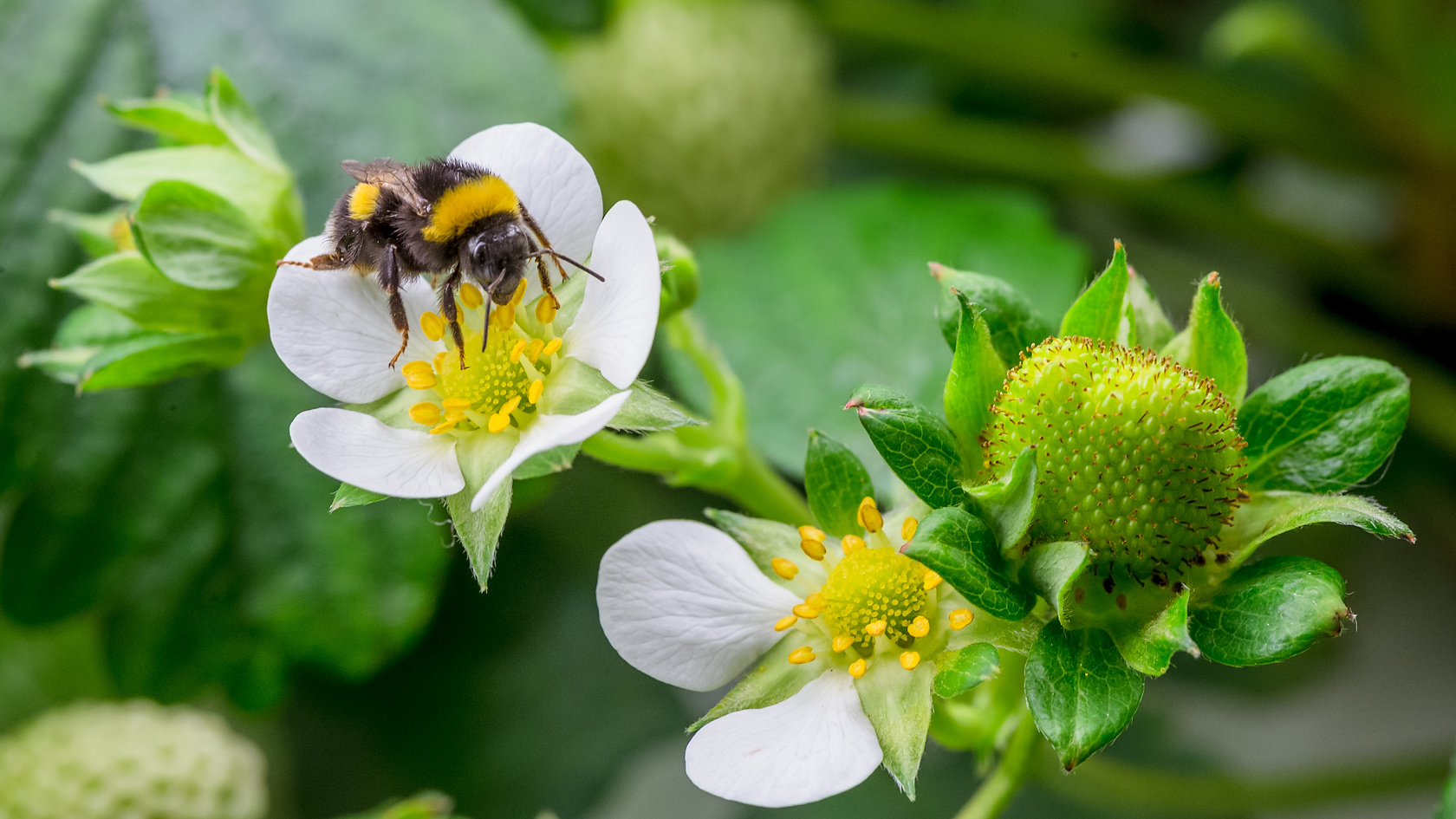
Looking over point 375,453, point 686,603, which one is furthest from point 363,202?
point 686,603

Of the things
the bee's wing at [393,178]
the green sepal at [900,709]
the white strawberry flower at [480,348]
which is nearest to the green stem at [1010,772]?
the green sepal at [900,709]

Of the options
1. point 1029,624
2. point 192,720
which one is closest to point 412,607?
point 192,720

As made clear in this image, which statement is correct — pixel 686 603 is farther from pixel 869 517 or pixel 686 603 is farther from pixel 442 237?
pixel 442 237

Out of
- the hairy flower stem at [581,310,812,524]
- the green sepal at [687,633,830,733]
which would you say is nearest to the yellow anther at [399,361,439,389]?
the hairy flower stem at [581,310,812,524]

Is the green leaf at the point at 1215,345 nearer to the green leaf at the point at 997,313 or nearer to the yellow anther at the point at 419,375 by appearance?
the green leaf at the point at 997,313

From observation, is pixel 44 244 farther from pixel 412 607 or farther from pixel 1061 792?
pixel 1061 792

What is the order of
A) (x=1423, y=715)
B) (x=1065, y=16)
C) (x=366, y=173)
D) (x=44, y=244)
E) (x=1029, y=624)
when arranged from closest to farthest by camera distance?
(x=1029, y=624) < (x=366, y=173) < (x=44, y=244) < (x=1423, y=715) < (x=1065, y=16)

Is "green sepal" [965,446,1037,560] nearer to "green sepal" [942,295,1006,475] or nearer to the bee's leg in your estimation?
"green sepal" [942,295,1006,475]
